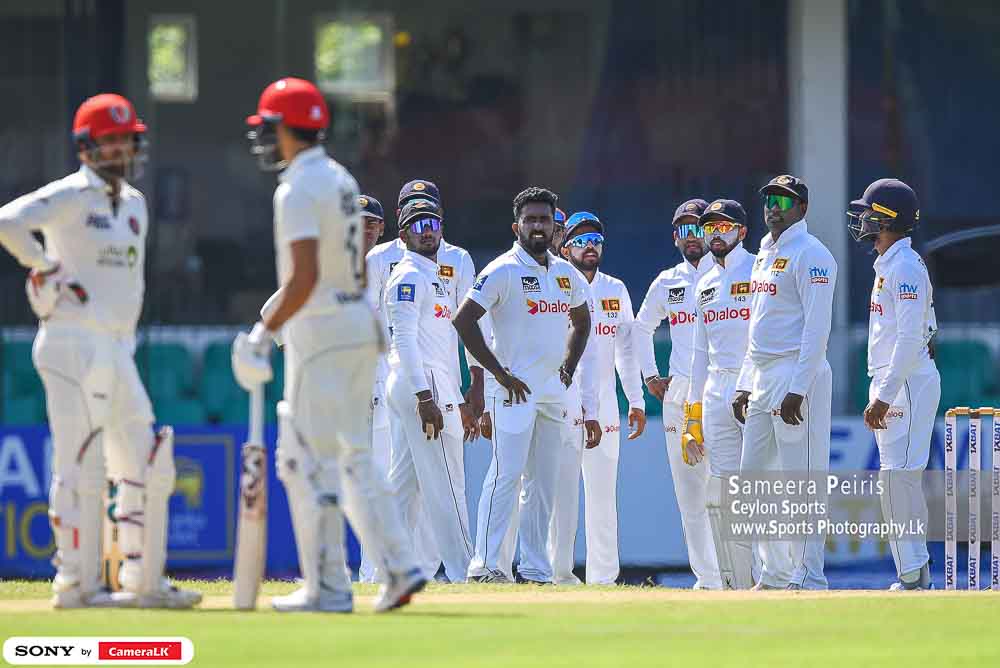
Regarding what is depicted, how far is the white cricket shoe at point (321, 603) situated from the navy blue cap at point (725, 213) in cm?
467

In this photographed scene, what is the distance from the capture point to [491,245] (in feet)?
62.1

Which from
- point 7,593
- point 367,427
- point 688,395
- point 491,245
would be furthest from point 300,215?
point 491,245

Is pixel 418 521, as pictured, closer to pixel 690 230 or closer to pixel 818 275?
pixel 690 230

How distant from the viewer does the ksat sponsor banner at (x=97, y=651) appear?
670cm

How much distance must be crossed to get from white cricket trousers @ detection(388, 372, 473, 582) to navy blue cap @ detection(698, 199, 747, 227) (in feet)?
6.07

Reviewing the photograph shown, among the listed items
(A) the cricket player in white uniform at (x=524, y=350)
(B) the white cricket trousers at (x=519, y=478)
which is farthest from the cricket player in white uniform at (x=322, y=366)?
(B) the white cricket trousers at (x=519, y=478)

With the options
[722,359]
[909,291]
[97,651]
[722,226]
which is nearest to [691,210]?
[722,226]

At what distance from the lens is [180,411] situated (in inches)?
653

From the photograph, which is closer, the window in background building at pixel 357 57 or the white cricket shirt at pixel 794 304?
the white cricket shirt at pixel 794 304

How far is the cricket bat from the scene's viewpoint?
751 cm

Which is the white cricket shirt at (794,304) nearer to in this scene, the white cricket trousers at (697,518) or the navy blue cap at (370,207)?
the white cricket trousers at (697,518)

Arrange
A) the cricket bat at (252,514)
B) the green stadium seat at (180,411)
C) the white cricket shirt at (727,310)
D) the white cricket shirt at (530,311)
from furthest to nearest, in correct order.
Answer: the green stadium seat at (180,411) < the white cricket shirt at (727,310) < the white cricket shirt at (530,311) < the cricket bat at (252,514)

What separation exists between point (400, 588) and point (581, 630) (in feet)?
2.46

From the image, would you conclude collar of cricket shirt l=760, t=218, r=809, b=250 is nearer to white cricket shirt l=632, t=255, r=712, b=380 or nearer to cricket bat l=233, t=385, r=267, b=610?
white cricket shirt l=632, t=255, r=712, b=380
